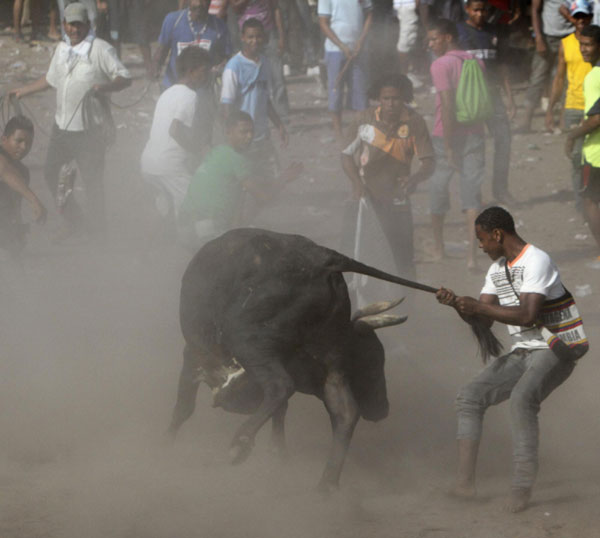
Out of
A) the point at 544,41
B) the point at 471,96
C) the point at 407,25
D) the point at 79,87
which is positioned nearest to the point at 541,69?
the point at 544,41

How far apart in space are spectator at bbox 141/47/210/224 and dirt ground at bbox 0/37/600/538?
794 mm

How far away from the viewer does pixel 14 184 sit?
789cm

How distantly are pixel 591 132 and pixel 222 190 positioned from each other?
3065mm

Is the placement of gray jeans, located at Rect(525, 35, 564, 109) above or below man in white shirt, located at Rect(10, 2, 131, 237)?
below

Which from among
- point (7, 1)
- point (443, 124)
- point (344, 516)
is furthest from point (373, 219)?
point (7, 1)

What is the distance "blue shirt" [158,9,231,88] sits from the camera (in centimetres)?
1130

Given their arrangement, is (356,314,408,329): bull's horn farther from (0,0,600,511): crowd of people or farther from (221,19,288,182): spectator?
(221,19,288,182): spectator

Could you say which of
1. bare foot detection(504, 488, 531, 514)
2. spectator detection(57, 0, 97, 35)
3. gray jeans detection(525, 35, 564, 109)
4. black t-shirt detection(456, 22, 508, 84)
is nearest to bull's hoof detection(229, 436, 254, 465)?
bare foot detection(504, 488, 531, 514)

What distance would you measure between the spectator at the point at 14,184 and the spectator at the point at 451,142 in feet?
10.8

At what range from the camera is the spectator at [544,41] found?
Answer: 12805 mm

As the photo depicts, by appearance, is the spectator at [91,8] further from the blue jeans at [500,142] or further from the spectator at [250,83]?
the blue jeans at [500,142]

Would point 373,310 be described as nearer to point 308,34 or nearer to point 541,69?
point 541,69

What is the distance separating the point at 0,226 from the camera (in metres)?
8.12

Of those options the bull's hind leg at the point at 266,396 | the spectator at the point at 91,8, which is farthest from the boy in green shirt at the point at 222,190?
the spectator at the point at 91,8
